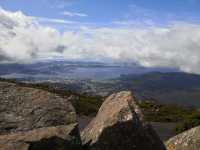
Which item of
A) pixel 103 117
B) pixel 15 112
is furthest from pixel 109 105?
pixel 15 112

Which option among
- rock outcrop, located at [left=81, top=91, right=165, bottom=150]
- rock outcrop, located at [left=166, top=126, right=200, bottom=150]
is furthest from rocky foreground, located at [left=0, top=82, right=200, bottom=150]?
rock outcrop, located at [left=166, top=126, right=200, bottom=150]

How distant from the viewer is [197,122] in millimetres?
47812

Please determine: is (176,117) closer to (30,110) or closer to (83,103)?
(83,103)

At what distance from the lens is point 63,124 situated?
1795 cm

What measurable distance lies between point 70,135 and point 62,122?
1.20 meters

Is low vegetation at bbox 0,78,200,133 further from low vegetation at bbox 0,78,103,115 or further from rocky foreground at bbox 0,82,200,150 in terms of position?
rocky foreground at bbox 0,82,200,150

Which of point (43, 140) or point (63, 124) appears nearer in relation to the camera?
point (43, 140)

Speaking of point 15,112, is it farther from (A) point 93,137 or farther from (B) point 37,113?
(A) point 93,137

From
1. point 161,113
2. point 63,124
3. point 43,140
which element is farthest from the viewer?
point 161,113

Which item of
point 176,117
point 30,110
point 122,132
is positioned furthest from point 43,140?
point 176,117

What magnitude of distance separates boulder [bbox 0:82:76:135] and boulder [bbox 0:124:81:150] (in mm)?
716

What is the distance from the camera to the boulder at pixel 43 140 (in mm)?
16031

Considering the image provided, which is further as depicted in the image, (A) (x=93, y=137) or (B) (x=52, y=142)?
(A) (x=93, y=137)

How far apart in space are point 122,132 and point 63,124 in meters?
2.18
